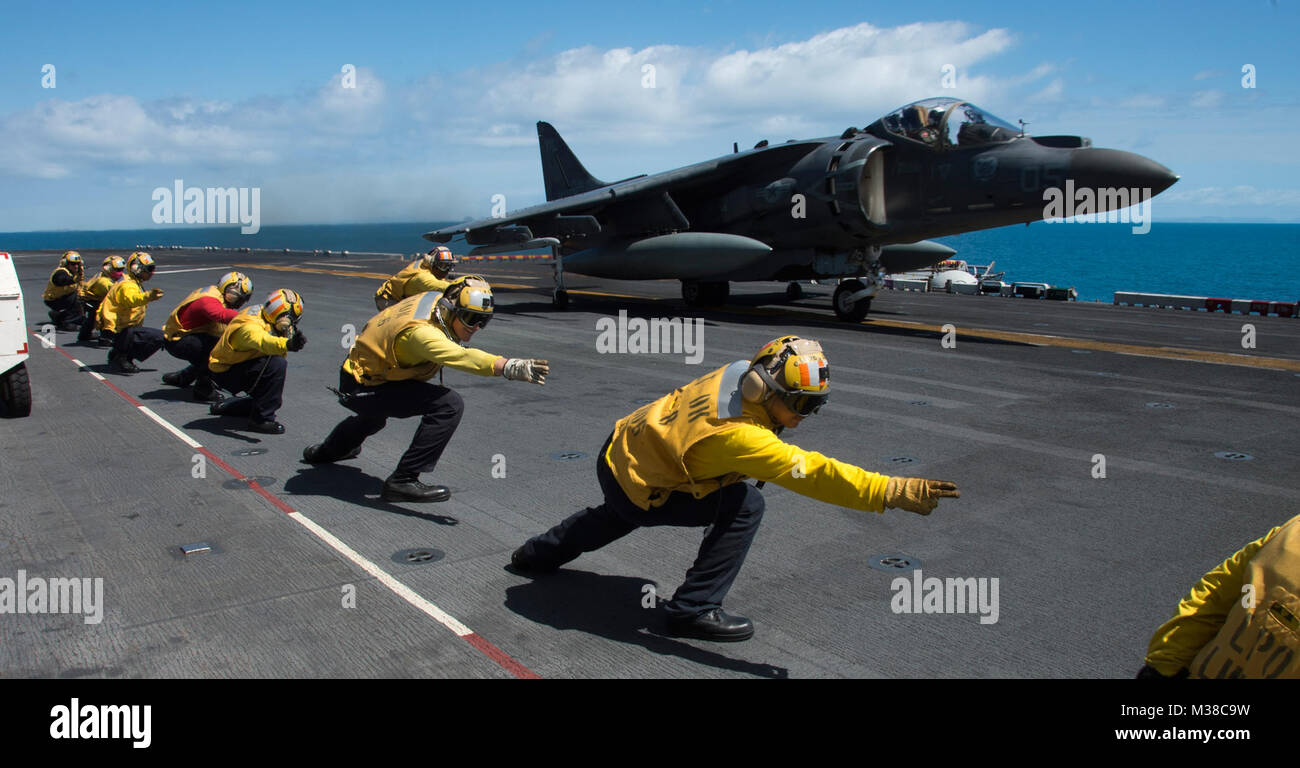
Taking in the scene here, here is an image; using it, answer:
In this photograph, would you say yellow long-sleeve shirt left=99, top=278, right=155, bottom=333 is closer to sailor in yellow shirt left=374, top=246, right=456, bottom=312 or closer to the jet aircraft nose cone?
sailor in yellow shirt left=374, top=246, right=456, bottom=312

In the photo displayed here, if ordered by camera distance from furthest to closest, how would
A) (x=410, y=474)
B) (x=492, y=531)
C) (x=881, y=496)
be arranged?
(x=410, y=474) → (x=492, y=531) → (x=881, y=496)

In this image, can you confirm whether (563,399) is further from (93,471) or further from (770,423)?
(770,423)

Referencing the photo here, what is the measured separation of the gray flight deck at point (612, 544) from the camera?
459cm

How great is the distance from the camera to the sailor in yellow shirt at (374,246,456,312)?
1405 cm

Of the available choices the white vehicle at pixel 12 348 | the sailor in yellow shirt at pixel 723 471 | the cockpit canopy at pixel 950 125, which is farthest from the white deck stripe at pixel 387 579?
the cockpit canopy at pixel 950 125

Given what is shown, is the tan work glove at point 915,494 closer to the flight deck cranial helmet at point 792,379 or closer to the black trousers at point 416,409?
the flight deck cranial helmet at point 792,379

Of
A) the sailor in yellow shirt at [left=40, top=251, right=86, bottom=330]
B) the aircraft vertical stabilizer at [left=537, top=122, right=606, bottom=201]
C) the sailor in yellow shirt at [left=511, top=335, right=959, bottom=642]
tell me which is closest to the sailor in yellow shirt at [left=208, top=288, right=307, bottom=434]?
the sailor in yellow shirt at [left=511, top=335, right=959, bottom=642]

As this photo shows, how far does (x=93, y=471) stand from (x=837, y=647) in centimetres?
684

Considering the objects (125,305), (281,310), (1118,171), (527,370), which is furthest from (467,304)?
(1118,171)

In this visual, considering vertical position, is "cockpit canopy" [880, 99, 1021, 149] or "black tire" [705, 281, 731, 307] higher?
"cockpit canopy" [880, 99, 1021, 149]

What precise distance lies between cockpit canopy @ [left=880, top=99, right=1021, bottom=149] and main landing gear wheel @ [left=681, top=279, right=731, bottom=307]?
7199mm

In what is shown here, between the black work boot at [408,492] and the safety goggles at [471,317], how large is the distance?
1.36 metres

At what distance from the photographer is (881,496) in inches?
163
